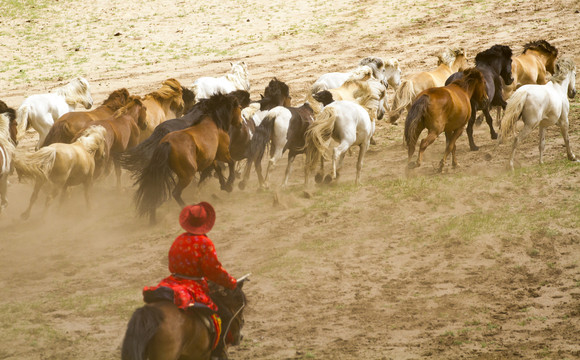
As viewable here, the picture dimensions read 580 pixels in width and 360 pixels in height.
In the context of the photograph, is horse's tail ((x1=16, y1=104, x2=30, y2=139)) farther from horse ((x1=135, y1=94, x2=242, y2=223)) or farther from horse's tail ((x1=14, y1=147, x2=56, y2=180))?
horse ((x1=135, y1=94, x2=242, y2=223))

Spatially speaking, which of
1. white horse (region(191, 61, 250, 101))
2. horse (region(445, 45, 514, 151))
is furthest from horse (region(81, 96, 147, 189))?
horse (region(445, 45, 514, 151))

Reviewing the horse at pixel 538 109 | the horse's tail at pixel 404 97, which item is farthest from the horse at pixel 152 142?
the horse at pixel 538 109

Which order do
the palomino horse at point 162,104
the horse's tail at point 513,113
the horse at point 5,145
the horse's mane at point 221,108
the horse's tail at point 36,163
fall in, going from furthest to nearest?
the palomino horse at point 162,104 < the horse's tail at point 513,113 < the horse at point 5,145 < the horse's mane at point 221,108 < the horse's tail at point 36,163

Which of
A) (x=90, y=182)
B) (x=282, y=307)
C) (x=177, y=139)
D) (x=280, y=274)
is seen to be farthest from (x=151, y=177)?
(x=282, y=307)

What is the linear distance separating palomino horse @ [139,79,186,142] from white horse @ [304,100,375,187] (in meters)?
3.10

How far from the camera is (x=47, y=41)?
26375mm

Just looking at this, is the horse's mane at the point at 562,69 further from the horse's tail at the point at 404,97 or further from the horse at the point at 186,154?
the horse at the point at 186,154

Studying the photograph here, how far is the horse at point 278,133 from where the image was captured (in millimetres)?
12562

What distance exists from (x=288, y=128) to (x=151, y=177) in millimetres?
2872

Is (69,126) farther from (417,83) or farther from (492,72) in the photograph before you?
(492,72)

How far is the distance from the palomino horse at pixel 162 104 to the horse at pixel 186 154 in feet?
7.78

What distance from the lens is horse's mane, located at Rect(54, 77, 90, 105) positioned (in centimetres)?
1506

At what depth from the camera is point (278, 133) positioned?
12727 millimetres

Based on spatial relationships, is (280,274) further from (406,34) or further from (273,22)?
(273,22)
